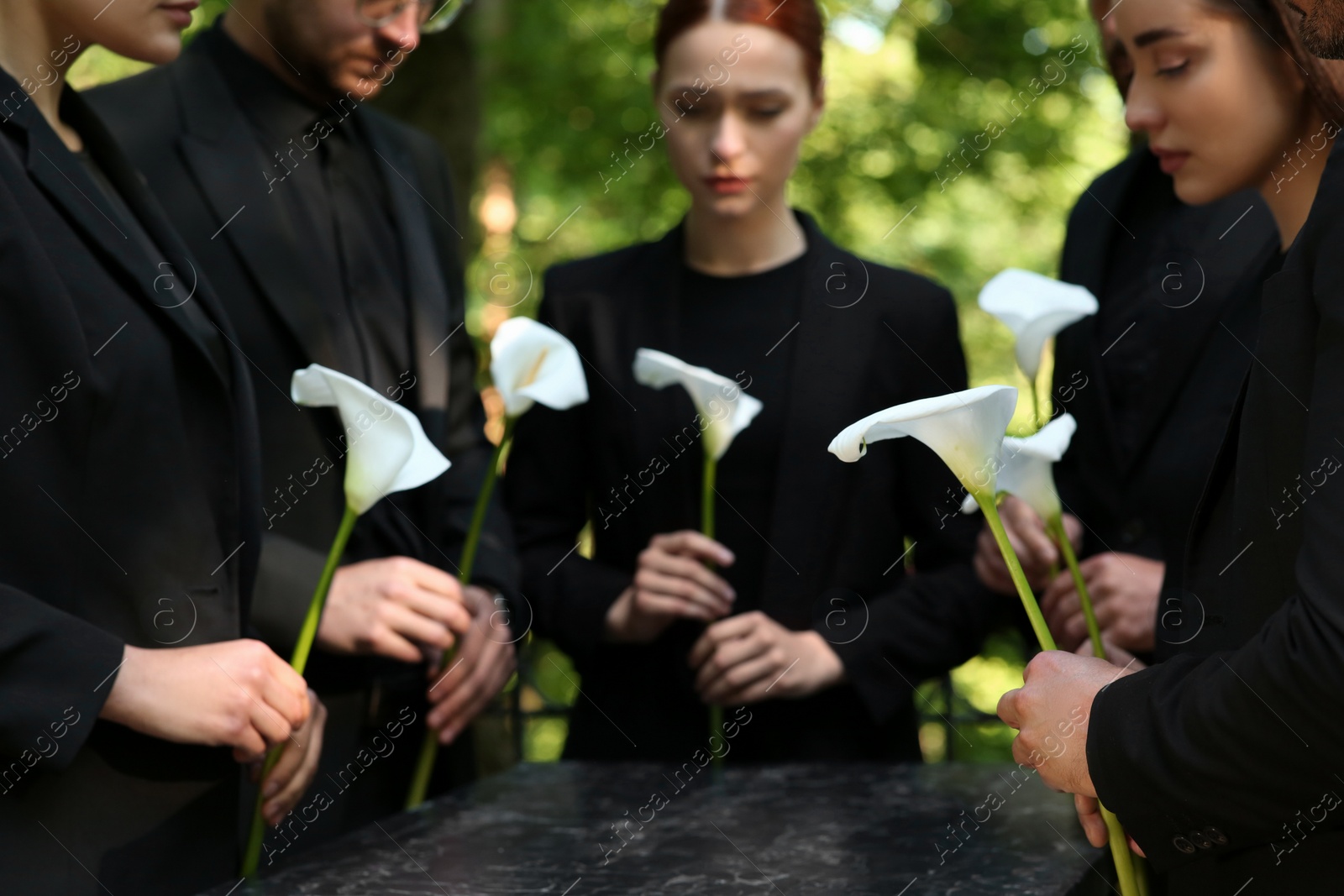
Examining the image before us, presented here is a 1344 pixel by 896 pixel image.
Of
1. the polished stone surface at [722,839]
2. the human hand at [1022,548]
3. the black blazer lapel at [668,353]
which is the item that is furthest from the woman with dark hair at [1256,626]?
the black blazer lapel at [668,353]

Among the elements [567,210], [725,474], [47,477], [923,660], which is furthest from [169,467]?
[567,210]

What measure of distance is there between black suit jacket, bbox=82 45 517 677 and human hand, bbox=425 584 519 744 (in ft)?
0.33

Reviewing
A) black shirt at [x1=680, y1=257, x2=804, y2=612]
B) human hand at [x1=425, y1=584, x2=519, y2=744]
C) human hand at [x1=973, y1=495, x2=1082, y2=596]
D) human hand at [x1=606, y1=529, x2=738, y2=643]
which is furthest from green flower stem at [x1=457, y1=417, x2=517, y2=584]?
human hand at [x1=973, y1=495, x2=1082, y2=596]

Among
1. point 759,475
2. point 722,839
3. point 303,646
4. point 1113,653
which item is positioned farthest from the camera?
point 759,475

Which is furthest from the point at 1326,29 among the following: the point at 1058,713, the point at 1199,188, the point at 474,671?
the point at 474,671

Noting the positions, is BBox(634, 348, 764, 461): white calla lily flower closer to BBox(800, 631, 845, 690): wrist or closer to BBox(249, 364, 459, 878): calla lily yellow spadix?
BBox(800, 631, 845, 690): wrist

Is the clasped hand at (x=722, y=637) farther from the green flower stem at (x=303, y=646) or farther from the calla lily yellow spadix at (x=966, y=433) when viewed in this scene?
the calla lily yellow spadix at (x=966, y=433)

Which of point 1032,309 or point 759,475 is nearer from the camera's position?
point 1032,309

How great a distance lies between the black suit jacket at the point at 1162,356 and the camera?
2545 millimetres

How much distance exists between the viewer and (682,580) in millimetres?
2820

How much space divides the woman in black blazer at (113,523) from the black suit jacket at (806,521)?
37.2 inches

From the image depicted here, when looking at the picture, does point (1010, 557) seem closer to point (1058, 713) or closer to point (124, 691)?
point (1058, 713)

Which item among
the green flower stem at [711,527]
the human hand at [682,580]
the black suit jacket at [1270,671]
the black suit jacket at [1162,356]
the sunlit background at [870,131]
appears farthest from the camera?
the sunlit background at [870,131]

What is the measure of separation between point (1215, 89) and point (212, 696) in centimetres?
173
